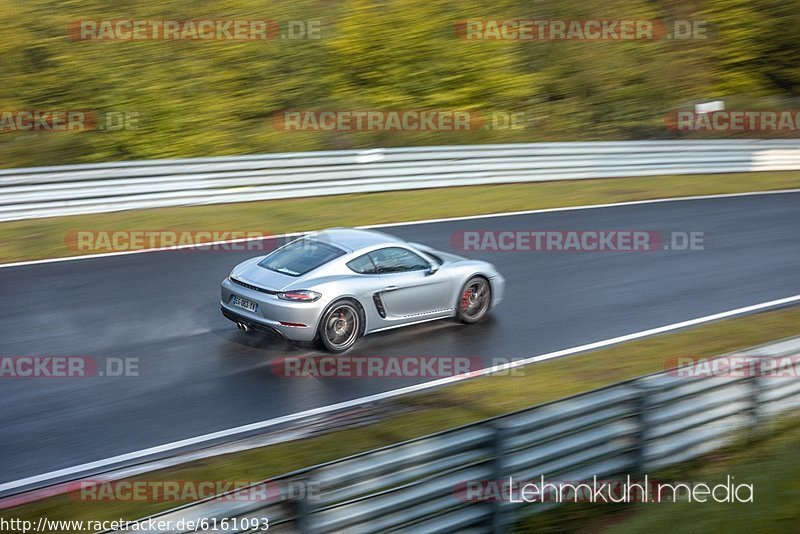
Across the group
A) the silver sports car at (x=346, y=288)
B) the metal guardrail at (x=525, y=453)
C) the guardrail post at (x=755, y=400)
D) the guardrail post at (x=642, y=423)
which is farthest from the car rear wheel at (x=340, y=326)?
the guardrail post at (x=755, y=400)

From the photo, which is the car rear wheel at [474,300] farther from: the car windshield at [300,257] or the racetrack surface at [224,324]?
the car windshield at [300,257]

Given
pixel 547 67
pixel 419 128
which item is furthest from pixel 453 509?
pixel 547 67

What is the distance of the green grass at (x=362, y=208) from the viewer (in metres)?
15.9

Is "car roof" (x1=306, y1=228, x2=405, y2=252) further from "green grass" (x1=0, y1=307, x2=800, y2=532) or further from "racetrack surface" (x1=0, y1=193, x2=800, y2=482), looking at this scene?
"green grass" (x1=0, y1=307, x2=800, y2=532)

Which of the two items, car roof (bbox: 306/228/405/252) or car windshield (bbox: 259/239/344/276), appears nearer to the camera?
car windshield (bbox: 259/239/344/276)

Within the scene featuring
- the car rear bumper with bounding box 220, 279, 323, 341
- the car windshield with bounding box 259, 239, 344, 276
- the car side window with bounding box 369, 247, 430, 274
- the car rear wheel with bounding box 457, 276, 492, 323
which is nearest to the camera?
the car rear bumper with bounding box 220, 279, 323, 341

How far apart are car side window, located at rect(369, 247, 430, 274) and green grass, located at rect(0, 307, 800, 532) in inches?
72.5

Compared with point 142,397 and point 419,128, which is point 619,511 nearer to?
point 142,397

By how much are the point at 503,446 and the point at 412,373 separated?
398 centimetres

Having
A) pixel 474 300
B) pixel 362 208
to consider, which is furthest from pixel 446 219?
pixel 474 300

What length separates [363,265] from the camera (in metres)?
11.0

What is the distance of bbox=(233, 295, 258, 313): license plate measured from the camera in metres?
10.4

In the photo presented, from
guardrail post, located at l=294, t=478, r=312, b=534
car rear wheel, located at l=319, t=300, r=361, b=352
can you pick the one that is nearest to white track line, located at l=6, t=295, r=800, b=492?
car rear wheel, located at l=319, t=300, r=361, b=352

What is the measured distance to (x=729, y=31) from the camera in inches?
1524
